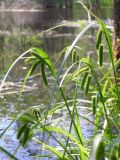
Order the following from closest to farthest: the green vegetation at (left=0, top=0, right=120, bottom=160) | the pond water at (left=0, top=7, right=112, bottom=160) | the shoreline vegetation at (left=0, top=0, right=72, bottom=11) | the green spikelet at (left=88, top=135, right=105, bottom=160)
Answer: the green spikelet at (left=88, top=135, right=105, bottom=160), the green vegetation at (left=0, top=0, right=120, bottom=160), the pond water at (left=0, top=7, right=112, bottom=160), the shoreline vegetation at (left=0, top=0, right=72, bottom=11)

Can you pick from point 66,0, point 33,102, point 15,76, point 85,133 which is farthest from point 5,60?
point 66,0

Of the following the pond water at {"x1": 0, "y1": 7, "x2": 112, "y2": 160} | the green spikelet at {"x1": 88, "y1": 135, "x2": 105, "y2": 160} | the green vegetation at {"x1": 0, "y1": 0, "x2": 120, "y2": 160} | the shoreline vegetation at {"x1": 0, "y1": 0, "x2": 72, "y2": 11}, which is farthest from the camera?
the shoreline vegetation at {"x1": 0, "y1": 0, "x2": 72, "y2": 11}

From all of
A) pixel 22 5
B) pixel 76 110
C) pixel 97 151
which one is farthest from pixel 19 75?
pixel 22 5

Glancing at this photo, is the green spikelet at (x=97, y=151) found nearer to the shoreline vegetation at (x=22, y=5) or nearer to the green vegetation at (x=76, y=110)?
the green vegetation at (x=76, y=110)

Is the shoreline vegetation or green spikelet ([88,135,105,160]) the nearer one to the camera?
green spikelet ([88,135,105,160])

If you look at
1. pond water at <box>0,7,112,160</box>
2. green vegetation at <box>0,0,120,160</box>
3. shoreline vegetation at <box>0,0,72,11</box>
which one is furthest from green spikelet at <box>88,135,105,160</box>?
shoreline vegetation at <box>0,0,72,11</box>

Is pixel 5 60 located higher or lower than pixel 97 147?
lower

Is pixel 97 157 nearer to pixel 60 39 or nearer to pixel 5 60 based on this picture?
pixel 5 60

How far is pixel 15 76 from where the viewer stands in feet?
18.3

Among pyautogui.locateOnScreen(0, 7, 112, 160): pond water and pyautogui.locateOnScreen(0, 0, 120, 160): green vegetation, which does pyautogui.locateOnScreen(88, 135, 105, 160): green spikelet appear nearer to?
pyautogui.locateOnScreen(0, 0, 120, 160): green vegetation

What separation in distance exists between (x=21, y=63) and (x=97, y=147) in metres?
5.59

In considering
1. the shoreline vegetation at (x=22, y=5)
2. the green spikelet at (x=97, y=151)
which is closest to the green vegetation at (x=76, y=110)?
the green spikelet at (x=97, y=151)

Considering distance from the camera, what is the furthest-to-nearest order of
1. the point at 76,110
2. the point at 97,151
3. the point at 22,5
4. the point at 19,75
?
the point at 22,5
the point at 19,75
the point at 76,110
the point at 97,151

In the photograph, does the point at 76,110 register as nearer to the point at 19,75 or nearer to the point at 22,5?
the point at 19,75
